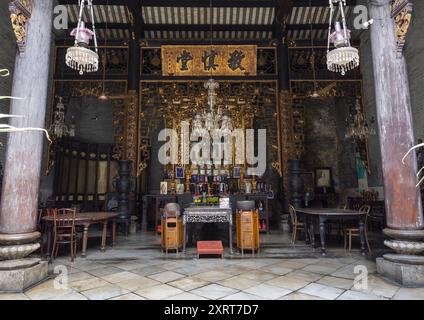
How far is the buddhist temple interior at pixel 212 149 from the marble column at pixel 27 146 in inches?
0.7

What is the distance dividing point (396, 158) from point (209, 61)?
6106mm

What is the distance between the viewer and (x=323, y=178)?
1055 centimetres

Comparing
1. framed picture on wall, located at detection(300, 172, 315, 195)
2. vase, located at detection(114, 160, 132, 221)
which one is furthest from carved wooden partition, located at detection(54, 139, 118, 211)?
framed picture on wall, located at detection(300, 172, 315, 195)

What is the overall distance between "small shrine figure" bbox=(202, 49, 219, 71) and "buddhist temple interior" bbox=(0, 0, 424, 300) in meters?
0.04

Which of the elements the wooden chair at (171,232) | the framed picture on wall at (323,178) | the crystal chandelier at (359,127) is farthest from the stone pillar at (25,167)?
the framed picture on wall at (323,178)

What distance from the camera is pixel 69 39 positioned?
26.5ft

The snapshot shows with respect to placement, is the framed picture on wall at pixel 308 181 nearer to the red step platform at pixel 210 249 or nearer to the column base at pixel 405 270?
the red step platform at pixel 210 249

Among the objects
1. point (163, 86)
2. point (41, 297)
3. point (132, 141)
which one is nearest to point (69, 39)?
point (163, 86)

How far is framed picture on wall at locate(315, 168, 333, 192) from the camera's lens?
10.5 m

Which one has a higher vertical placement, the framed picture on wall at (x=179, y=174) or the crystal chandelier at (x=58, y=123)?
the crystal chandelier at (x=58, y=123)

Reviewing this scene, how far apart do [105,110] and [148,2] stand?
14.9ft

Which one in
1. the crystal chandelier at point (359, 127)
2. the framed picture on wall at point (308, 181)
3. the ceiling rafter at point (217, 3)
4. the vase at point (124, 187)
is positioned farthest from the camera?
the framed picture on wall at point (308, 181)

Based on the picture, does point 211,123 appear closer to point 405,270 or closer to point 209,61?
point 209,61

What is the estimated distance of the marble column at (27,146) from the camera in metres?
3.08
